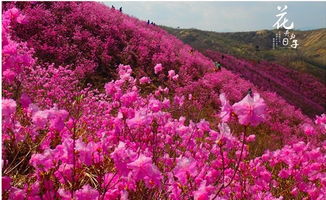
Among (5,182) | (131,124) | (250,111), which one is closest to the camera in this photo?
(250,111)

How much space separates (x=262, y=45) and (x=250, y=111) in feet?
513

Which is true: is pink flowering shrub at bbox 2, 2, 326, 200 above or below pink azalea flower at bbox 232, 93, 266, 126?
below

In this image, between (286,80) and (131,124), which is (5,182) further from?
(286,80)

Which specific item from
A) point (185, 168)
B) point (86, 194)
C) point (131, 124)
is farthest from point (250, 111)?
point (86, 194)

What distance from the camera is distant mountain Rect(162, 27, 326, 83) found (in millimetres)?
112562

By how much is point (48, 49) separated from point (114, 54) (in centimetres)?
256

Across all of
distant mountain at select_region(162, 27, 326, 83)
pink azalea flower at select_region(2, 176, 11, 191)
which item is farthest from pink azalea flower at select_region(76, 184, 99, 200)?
distant mountain at select_region(162, 27, 326, 83)

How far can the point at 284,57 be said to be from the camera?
119 meters

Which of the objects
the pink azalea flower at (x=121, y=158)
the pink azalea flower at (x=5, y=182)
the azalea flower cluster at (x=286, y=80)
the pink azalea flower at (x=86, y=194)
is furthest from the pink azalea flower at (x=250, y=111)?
the azalea flower cluster at (x=286, y=80)

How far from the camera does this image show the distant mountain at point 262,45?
112562mm

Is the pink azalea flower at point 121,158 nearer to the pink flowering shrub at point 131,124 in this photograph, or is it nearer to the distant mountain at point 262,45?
the pink flowering shrub at point 131,124

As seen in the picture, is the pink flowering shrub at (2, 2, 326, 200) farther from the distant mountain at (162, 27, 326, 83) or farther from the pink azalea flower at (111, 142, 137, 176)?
the distant mountain at (162, 27, 326, 83)

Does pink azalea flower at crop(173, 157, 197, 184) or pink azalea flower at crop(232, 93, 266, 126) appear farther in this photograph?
pink azalea flower at crop(173, 157, 197, 184)

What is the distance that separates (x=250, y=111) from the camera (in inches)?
78.5
